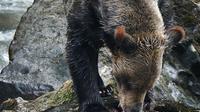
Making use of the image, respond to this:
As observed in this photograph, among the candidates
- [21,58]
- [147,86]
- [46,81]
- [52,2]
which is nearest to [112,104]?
[147,86]

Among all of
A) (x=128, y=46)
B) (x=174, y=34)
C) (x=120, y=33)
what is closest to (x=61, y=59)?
(x=174, y=34)

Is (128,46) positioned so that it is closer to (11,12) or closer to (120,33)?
(120,33)

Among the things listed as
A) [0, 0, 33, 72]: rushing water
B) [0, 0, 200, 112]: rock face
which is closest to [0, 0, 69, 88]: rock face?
[0, 0, 200, 112]: rock face

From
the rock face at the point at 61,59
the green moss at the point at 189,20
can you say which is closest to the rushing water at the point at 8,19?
the rock face at the point at 61,59

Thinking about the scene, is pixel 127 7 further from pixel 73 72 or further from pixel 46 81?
pixel 46 81

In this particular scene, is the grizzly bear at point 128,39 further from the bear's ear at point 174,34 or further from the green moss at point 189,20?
the green moss at point 189,20

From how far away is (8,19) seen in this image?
18.6 metres

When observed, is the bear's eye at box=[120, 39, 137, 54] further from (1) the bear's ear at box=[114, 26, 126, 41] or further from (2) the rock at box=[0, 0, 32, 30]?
(2) the rock at box=[0, 0, 32, 30]

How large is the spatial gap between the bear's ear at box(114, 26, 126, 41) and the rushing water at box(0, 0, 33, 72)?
29.2 ft

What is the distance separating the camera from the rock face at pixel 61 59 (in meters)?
8.41

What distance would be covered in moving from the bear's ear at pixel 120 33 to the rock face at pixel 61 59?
1.50 m

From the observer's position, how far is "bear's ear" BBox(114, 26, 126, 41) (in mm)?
6328

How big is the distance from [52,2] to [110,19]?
22.4 ft

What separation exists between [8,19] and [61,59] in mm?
6497
